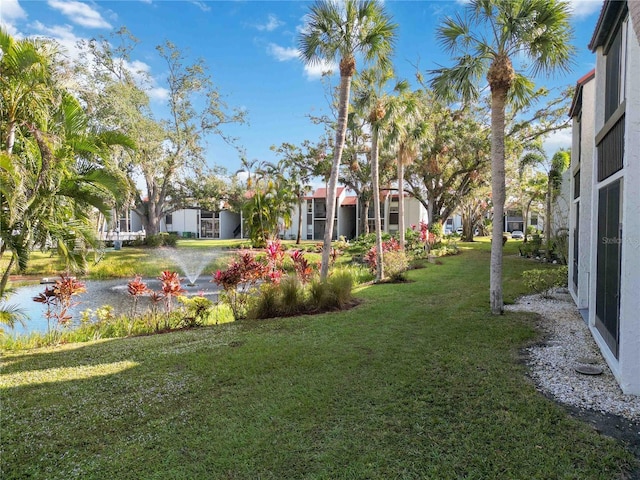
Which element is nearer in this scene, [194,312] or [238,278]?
[194,312]

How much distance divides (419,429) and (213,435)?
6.79 feet

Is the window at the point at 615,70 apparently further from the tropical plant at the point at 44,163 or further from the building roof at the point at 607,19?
the tropical plant at the point at 44,163

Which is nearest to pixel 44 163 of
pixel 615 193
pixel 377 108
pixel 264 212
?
pixel 615 193

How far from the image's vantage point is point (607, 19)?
6016 millimetres

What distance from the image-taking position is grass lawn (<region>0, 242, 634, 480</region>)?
10.4ft

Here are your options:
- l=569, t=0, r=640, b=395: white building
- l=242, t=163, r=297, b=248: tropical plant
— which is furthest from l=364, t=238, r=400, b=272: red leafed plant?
l=242, t=163, r=297, b=248: tropical plant

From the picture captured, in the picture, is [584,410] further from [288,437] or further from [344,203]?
[344,203]

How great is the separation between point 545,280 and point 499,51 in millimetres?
6639

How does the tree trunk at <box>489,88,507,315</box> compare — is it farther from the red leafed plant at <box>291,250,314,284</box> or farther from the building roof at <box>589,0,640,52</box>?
the red leafed plant at <box>291,250,314,284</box>

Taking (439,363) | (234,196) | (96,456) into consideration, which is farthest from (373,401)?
(234,196)

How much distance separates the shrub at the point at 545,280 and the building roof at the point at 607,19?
628cm

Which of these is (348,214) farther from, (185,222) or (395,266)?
(395,266)

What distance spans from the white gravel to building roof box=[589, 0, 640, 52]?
17.6 feet

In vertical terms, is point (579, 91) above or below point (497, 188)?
above
